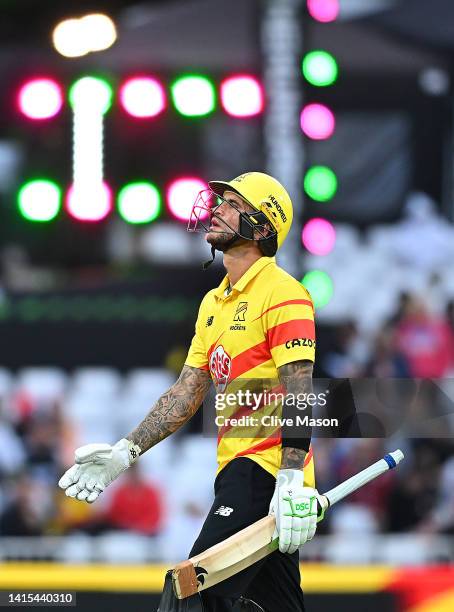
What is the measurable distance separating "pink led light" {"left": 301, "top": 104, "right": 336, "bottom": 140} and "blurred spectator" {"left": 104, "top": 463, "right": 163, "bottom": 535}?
240cm

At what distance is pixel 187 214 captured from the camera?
31.3ft

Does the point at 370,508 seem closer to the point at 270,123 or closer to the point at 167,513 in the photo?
the point at 167,513

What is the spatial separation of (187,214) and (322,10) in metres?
1.58

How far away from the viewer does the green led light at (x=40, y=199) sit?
9.55 m

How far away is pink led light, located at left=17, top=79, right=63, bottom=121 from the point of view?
963 cm

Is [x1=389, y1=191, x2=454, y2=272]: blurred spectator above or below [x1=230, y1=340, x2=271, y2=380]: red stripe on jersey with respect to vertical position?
above

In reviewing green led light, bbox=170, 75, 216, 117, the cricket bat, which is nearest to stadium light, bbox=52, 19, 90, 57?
green led light, bbox=170, 75, 216, 117

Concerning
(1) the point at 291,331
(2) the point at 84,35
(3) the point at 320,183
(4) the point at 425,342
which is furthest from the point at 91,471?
(2) the point at 84,35

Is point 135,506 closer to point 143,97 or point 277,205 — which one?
point 143,97

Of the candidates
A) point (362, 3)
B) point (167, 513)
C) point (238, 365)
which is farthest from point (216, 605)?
point (362, 3)

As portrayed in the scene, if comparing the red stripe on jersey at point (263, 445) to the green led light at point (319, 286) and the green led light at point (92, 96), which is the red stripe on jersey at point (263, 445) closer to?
the green led light at point (319, 286)

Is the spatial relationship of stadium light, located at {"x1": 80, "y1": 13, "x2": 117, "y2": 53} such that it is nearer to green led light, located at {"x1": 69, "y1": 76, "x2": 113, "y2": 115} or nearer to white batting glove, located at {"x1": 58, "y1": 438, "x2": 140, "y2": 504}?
green led light, located at {"x1": 69, "y1": 76, "x2": 113, "y2": 115}

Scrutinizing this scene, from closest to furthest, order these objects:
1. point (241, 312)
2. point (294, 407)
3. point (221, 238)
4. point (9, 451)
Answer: point (294, 407) < point (241, 312) < point (221, 238) < point (9, 451)

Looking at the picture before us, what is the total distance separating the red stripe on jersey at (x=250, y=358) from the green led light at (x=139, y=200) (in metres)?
4.79
